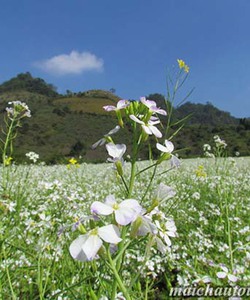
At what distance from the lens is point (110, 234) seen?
36.0 inches

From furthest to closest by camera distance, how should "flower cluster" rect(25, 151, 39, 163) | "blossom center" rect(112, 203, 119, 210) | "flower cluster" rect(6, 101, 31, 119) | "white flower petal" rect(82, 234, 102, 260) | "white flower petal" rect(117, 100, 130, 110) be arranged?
"flower cluster" rect(25, 151, 39, 163) → "flower cluster" rect(6, 101, 31, 119) → "white flower petal" rect(117, 100, 130, 110) → "blossom center" rect(112, 203, 119, 210) → "white flower petal" rect(82, 234, 102, 260)

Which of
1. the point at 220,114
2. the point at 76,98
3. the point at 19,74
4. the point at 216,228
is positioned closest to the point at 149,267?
the point at 216,228

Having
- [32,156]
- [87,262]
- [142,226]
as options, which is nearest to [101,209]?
[142,226]

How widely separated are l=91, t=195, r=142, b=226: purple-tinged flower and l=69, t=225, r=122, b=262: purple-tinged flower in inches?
1.4

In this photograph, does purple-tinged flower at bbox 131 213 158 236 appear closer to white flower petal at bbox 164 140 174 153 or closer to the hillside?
white flower petal at bbox 164 140 174 153

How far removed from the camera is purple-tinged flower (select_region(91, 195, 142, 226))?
929 millimetres

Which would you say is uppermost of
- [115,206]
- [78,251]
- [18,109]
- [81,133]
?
[81,133]

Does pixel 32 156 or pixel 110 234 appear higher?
pixel 32 156

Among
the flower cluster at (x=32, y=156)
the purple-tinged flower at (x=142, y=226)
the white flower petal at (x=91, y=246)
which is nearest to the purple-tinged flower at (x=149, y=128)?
the purple-tinged flower at (x=142, y=226)

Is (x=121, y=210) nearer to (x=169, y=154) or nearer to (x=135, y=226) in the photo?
(x=135, y=226)

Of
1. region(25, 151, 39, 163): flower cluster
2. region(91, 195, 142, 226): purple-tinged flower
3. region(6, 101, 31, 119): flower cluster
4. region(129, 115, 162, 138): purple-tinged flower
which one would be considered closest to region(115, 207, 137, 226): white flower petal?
region(91, 195, 142, 226): purple-tinged flower

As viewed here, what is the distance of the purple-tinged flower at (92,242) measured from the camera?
0.88 m

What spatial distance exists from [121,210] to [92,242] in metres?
0.11

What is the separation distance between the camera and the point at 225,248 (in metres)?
3.46
